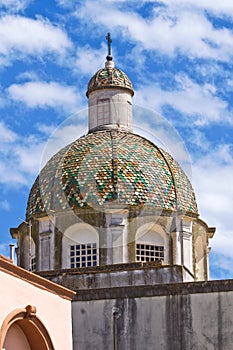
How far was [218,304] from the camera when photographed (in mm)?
23062

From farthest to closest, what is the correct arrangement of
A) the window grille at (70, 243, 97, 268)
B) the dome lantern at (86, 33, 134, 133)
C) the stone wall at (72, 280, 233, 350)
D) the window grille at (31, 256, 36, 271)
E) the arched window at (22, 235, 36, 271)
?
the dome lantern at (86, 33, 134, 133), the arched window at (22, 235, 36, 271), the window grille at (31, 256, 36, 271), the window grille at (70, 243, 97, 268), the stone wall at (72, 280, 233, 350)

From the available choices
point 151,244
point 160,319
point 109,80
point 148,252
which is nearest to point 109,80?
point 109,80

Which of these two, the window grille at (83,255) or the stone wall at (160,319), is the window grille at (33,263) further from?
the stone wall at (160,319)

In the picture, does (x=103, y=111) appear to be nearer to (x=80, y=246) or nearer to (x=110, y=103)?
(x=110, y=103)

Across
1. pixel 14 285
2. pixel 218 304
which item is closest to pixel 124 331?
pixel 218 304

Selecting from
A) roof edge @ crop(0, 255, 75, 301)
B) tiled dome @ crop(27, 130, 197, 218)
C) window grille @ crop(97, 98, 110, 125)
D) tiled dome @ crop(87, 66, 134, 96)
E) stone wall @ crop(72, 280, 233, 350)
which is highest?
tiled dome @ crop(87, 66, 134, 96)

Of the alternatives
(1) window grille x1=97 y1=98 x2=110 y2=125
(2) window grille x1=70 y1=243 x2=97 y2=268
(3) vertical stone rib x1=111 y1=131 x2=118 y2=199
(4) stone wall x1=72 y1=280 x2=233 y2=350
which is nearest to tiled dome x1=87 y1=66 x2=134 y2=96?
(1) window grille x1=97 y1=98 x2=110 y2=125

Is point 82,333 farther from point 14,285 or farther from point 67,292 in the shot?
point 14,285

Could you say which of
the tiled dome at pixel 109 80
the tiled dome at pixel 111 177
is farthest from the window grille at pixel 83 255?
the tiled dome at pixel 109 80

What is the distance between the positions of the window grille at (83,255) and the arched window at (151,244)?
140 cm

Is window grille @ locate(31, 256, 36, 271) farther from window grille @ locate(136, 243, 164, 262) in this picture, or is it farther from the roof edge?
the roof edge

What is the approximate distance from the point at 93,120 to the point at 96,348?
12009 millimetres

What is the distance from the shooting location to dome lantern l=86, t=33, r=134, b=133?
33500 mm

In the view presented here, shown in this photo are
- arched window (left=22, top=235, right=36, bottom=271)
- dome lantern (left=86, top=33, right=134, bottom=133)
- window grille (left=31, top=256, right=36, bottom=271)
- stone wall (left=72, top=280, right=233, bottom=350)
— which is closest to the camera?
stone wall (left=72, top=280, right=233, bottom=350)
